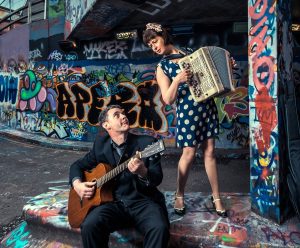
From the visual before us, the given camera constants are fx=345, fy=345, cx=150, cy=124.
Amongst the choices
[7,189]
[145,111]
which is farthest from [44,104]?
[7,189]

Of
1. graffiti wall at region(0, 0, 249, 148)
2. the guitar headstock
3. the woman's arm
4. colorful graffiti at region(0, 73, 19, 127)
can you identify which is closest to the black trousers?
the guitar headstock

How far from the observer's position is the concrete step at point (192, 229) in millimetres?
2854

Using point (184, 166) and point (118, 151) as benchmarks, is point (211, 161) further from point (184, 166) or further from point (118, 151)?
point (118, 151)

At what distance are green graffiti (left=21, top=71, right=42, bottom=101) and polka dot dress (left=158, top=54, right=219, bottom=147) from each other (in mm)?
8250

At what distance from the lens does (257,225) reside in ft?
9.98

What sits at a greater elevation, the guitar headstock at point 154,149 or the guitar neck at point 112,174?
the guitar headstock at point 154,149

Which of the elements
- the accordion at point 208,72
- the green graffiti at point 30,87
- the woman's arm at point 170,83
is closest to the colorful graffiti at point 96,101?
the green graffiti at point 30,87

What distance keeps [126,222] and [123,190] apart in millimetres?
259

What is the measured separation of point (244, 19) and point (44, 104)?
6.24 m

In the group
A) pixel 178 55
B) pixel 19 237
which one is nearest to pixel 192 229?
pixel 178 55

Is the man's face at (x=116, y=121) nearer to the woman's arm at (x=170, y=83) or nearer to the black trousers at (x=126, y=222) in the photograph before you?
the woman's arm at (x=170, y=83)

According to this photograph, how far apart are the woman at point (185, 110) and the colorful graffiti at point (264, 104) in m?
0.37

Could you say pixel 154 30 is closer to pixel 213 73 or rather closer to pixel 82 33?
pixel 213 73

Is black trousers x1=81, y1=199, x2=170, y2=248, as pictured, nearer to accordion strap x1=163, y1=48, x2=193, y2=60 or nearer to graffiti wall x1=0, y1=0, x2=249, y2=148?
accordion strap x1=163, y1=48, x2=193, y2=60
